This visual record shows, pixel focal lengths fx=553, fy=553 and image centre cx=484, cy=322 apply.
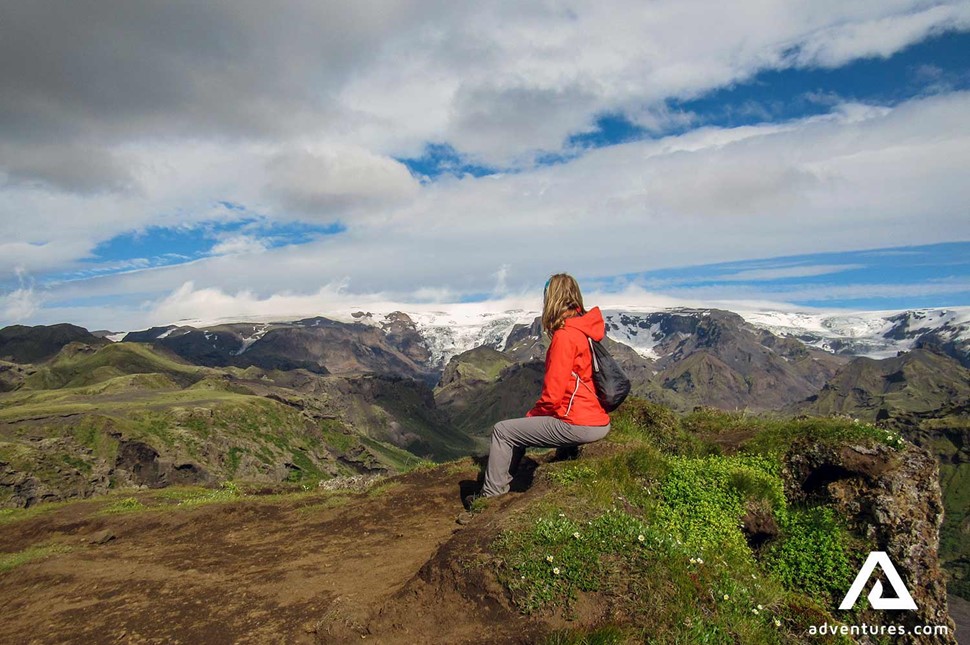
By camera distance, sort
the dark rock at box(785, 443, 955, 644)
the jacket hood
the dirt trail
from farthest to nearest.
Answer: the dark rock at box(785, 443, 955, 644) → the jacket hood → the dirt trail

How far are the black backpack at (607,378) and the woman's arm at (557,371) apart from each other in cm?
59

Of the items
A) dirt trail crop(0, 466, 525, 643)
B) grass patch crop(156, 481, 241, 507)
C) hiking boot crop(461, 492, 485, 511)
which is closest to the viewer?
dirt trail crop(0, 466, 525, 643)

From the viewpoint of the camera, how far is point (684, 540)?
11258mm

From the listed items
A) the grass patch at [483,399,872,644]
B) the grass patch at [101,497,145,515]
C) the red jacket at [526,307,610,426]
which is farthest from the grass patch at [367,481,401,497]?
the grass patch at [101,497,145,515]

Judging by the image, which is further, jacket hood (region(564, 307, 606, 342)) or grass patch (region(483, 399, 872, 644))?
jacket hood (region(564, 307, 606, 342))

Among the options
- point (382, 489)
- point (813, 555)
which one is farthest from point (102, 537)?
point (813, 555)

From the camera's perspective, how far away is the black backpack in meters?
12.4

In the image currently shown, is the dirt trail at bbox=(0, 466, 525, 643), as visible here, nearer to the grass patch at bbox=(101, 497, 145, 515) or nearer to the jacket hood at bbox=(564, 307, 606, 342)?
the grass patch at bbox=(101, 497, 145, 515)

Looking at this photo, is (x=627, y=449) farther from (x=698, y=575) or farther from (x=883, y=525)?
(x=883, y=525)
